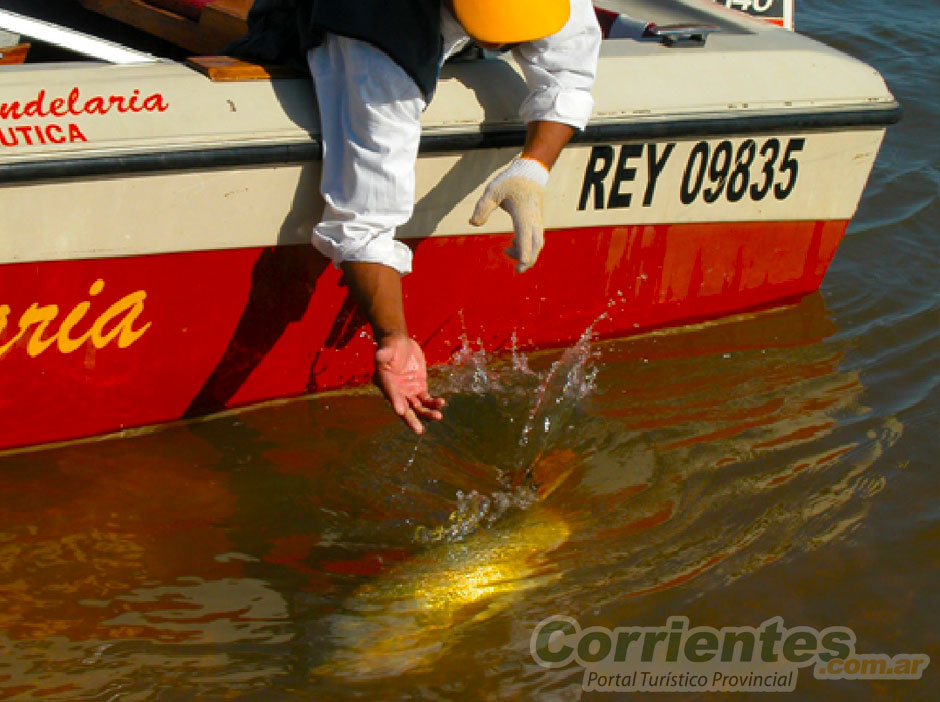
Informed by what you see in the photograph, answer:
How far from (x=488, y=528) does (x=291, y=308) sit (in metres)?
0.75

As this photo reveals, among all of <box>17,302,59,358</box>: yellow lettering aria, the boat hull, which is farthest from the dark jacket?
<box>17,302,59,358</box>: yellow lettering aria

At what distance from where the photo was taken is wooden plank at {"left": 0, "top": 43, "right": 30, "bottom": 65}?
3.29 meters

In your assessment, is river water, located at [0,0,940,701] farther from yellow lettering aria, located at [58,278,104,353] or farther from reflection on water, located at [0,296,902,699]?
yellow lettering aria, located at [58,278,104,353]

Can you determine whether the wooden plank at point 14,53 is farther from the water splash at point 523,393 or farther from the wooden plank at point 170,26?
the water splash at point 523,393

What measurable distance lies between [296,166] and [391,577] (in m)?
0.98

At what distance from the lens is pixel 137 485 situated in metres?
2.96

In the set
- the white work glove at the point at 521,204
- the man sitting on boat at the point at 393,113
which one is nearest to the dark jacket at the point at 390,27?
the man sitting on boat at the point at 393,113

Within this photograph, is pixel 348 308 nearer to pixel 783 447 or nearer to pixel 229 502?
pixel 229 502

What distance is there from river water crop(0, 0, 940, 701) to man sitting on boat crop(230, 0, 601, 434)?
427 mm

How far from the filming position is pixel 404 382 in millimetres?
2602

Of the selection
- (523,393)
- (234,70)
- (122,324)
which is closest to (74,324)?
(122,324)

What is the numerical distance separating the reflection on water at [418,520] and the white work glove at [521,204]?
631 mm

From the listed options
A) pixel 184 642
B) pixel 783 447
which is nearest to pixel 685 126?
pixel 783 447

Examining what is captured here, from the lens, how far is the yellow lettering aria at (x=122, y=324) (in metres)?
2.76
